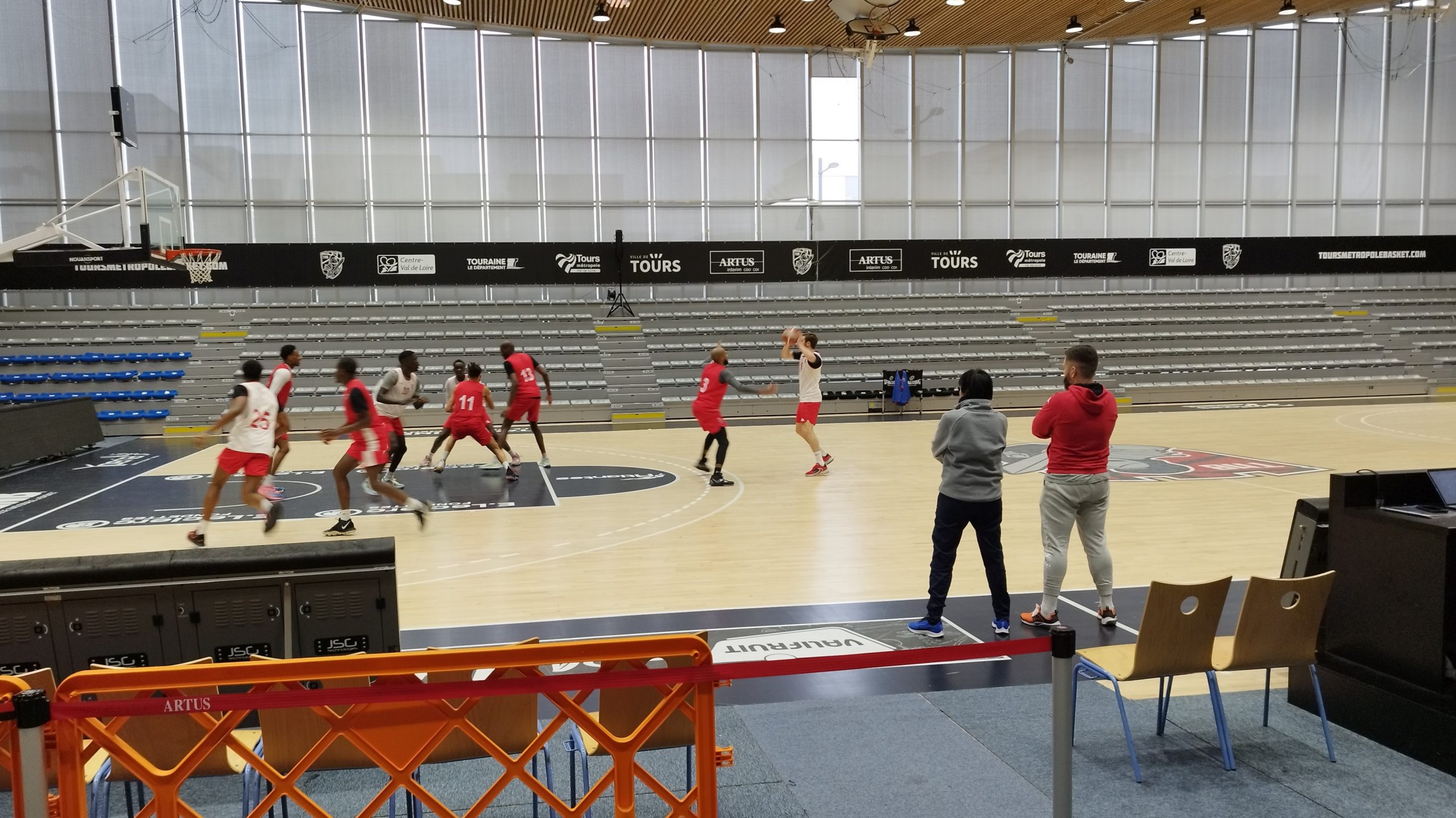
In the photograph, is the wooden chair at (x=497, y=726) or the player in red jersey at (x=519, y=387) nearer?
the wooden chair at (x=497, y=726)

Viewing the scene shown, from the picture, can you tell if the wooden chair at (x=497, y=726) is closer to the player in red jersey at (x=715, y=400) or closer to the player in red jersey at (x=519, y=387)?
the player in red jersey at (x=715, y=400)

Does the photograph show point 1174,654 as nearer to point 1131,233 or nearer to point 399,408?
point 399,408

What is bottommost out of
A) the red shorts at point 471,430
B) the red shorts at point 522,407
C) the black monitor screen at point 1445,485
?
the red shorts at point 471,430

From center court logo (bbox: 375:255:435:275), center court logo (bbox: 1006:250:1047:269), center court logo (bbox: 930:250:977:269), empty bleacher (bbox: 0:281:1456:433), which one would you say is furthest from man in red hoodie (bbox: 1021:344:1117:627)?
center court logo (bbox: 1006:250:1047:269)

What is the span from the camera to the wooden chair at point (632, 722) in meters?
3.26

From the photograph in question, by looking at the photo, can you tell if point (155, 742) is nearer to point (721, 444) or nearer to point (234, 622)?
point (234, 622)

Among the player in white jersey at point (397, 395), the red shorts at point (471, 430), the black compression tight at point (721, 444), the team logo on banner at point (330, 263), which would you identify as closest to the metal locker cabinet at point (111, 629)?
the player in white jersey at point (397, 395)

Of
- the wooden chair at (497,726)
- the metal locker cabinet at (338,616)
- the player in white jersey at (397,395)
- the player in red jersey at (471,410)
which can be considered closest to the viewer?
the wooden chair at (497,726)

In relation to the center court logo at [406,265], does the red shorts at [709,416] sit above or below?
below

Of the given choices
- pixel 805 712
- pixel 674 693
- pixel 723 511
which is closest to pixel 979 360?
pixel 723 511

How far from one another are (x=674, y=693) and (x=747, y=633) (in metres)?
3.49

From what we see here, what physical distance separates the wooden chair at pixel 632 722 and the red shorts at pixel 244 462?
5976 mm

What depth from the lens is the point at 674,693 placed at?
267 centimetres

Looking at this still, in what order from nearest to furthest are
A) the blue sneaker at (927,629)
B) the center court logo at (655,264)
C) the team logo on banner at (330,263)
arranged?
the blue sneaker at (927,629)
the team logo on banner at (330,263)
the center court logo at (655,264)
